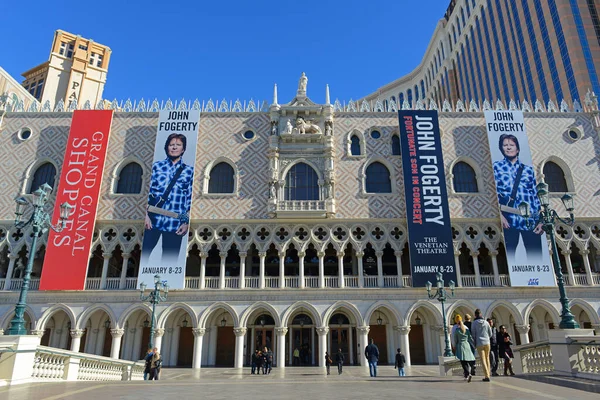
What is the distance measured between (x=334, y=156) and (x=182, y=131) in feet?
27.4

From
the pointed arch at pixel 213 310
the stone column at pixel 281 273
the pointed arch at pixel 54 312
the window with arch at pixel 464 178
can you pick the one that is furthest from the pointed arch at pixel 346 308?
the pointed arch at pixel 54 312

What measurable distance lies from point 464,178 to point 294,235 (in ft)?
31.8

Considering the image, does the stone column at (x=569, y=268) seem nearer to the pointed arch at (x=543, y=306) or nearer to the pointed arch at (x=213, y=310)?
the pointed arch at (x=543, y=306)

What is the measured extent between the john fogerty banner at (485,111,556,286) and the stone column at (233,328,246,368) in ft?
42.6

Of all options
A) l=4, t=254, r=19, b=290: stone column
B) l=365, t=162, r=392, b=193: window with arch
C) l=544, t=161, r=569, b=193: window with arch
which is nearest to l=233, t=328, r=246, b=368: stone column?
l=365, t=162, r=392, b=193: window with arch

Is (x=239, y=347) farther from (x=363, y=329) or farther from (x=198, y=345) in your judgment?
(x=363, y=329)

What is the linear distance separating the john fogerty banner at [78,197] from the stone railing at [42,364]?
351 inches

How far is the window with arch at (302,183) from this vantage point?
72.6ft

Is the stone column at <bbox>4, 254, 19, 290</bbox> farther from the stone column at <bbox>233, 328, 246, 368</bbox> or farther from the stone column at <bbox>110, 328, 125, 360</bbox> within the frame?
the stone column at <bbox>233, 328, 246, 368</bbox>

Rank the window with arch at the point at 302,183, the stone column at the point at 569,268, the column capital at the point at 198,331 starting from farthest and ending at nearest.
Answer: the window with arch at the point at 302,183, the stone column at the point at 569,268, the column capital at the point at 198,331

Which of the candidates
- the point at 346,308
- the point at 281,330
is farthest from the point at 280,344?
the point at 346,308

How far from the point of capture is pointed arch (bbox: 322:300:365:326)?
65.0 feet

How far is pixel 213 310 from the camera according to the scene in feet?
66.4

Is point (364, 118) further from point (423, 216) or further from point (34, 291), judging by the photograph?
point (34, 291)
